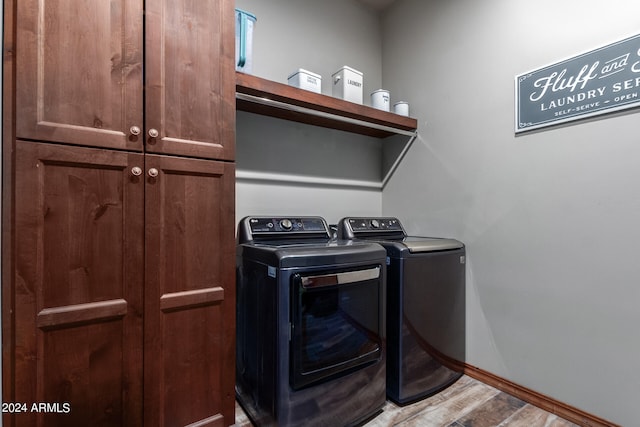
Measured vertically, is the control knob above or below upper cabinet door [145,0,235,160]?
below

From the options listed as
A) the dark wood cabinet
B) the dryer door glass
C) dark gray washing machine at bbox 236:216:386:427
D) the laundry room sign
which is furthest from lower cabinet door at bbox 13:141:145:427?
the laundry room sign

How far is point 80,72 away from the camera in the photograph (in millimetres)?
1128

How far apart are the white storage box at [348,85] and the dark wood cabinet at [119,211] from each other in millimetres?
946

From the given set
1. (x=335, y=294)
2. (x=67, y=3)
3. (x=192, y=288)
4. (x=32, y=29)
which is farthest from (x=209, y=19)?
(x=335, y=294)

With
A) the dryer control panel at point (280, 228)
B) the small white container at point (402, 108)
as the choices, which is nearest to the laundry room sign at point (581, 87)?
the small white container at point (402, 108)

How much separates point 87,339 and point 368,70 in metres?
2.65

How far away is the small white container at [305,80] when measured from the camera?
1.94 m

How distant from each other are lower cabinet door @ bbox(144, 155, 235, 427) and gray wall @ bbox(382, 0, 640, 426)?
1.55 m

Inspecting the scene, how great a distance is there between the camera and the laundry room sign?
144 cm

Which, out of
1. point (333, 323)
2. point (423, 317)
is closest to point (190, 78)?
point (333, 323)

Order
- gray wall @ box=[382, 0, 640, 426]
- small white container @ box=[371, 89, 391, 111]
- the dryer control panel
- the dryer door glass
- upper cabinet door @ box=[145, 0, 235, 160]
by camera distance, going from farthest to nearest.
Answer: small white container @ box=[371, 89, 391, 111]
the dryer control panel
gray wall @ box=[382, 0, 640, 426]
the dryer door glass
upper cabinet door @ box=[145, 0, 235, 160]

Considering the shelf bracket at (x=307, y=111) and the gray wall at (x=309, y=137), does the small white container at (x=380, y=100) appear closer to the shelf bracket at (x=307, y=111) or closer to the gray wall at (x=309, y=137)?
the shelf bracket at (x=307, y=111)

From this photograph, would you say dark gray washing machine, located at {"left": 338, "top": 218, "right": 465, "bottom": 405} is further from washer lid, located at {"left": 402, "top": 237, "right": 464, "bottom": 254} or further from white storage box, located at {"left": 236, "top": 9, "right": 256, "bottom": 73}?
white storage box, located at {"left": 236, "top": 9, "right": 256, "bottom": 73}

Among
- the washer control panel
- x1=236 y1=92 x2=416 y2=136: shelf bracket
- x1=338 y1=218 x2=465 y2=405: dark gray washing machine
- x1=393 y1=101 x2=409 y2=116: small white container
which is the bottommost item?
x1=338 y1=218 x2=465 y2=405: dark gray washing machine
